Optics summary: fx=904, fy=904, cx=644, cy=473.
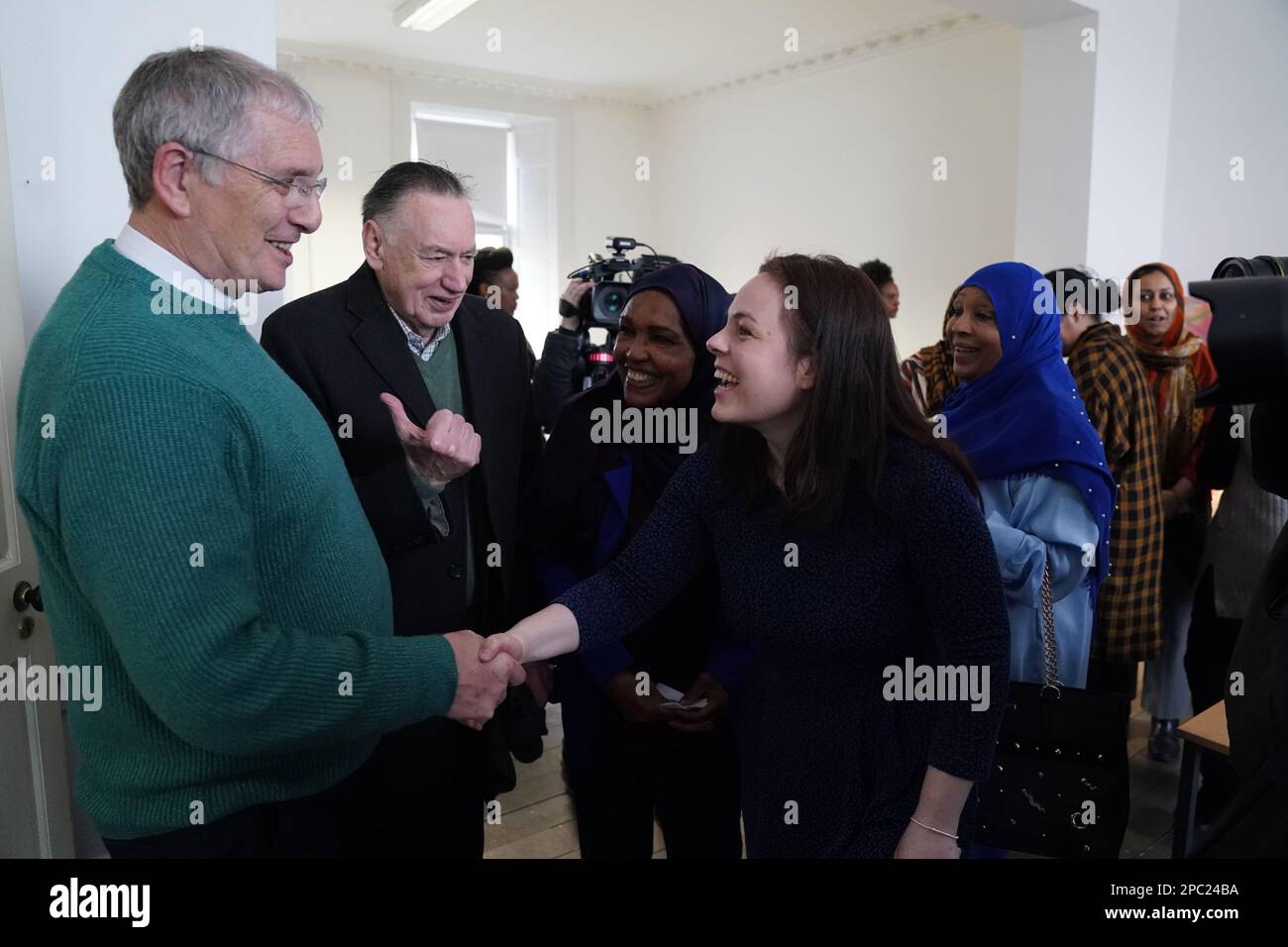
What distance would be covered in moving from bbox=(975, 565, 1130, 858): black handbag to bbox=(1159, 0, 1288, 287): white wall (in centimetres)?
393

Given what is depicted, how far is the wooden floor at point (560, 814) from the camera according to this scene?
2.40 metres

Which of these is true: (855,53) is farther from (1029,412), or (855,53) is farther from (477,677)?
(477,677)

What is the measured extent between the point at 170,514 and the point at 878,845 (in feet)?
3.09

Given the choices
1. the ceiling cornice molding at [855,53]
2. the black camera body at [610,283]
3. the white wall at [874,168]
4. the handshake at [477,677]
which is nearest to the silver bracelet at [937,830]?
the handshake at [477,677]

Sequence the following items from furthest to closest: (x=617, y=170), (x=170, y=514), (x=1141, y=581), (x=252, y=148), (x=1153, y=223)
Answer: (x=617, y=170) < (x=1153, y=223) < (x=1141, y=581) < (x=252, y=148) < (x=170, y=514)

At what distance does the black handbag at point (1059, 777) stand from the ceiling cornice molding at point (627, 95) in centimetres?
543

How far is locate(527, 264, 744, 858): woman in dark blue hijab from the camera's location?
1588 millimetres

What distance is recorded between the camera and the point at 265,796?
41.2 inches

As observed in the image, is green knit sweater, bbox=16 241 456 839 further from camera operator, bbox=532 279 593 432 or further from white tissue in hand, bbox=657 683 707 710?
camera operator, bbox=532 279 593 432

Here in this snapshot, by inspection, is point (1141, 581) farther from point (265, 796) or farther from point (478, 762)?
point (265, 796)

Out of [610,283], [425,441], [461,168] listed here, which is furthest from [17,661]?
[461,168]

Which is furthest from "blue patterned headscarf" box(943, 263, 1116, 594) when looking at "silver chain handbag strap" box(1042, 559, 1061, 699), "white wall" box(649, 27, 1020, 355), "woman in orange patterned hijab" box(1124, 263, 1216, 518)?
"white wall" box(649, 27, 1020, 355)

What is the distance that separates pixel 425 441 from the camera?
1.33 meters
